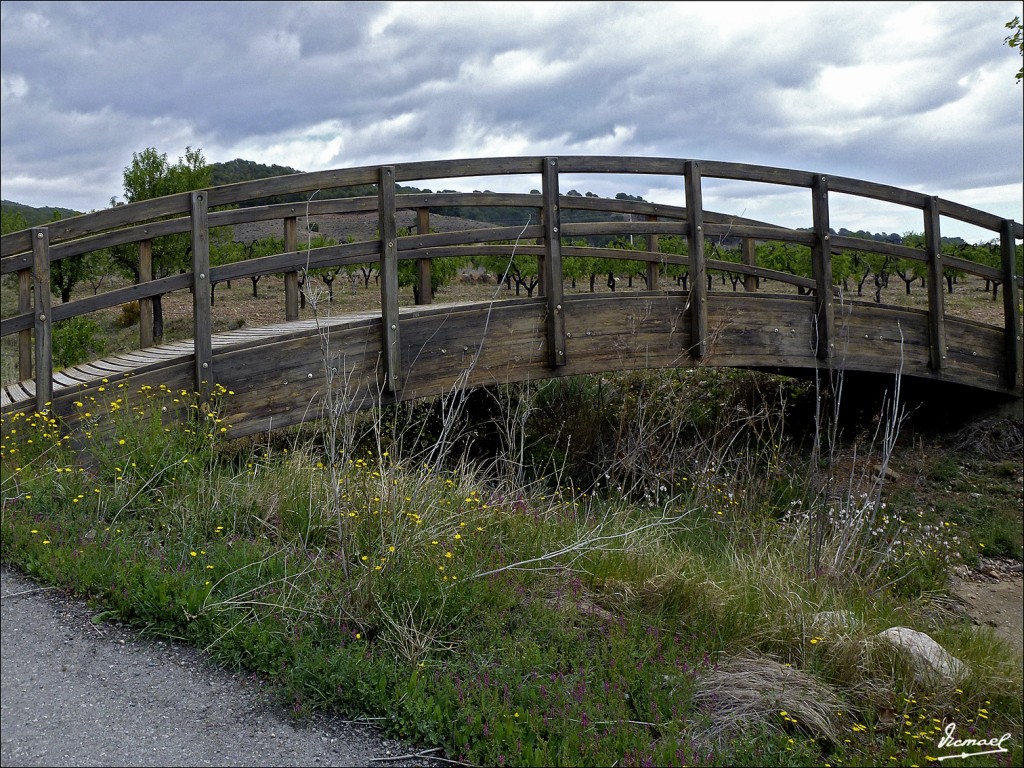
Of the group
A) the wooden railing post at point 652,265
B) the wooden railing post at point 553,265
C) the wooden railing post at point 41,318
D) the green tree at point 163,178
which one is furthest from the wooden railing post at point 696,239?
the green tree at point 163,178

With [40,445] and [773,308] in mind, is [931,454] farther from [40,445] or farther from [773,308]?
[40,445]

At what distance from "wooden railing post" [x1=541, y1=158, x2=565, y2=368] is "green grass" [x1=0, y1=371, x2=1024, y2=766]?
7.23ft

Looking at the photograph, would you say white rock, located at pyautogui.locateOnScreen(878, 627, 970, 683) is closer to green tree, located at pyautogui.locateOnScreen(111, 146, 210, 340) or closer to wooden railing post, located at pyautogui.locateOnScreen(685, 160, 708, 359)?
wooden railing post, located at pyautogui.locateOnScreen(685, 160, 708, 359)

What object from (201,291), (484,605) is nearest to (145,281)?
(201,291)

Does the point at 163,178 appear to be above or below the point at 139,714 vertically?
above

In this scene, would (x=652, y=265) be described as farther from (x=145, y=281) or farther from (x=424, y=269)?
(x=145, y=281)

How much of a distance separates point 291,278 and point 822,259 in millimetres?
5713

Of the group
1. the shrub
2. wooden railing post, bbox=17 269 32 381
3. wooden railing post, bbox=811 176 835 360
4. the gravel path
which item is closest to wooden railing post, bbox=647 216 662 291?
wooden railing post, bbox=811 176 835 360

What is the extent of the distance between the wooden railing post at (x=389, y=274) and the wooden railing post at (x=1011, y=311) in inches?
325

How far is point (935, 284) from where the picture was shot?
1045cm

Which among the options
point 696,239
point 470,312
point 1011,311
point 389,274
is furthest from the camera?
point 1011,311

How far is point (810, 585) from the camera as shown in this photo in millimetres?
5090

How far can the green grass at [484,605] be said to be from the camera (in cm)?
353

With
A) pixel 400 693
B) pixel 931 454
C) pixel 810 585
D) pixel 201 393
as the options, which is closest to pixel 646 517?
pixel 810 585
